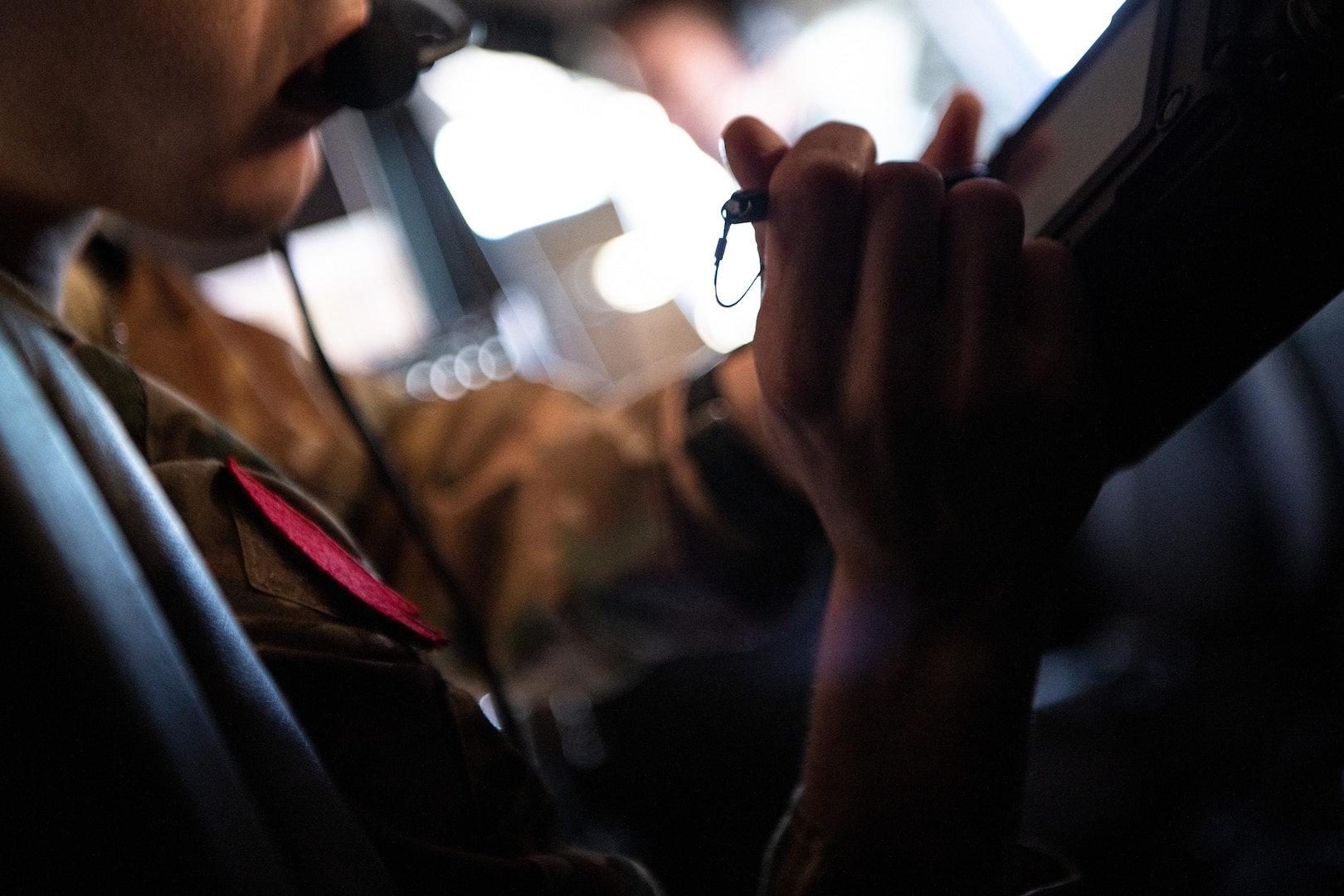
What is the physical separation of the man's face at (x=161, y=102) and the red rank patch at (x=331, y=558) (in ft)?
0.47

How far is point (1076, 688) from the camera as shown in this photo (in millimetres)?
702

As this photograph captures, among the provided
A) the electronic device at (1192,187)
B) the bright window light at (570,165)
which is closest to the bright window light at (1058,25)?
the electronic device at (1192,187)

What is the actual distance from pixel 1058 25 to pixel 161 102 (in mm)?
567

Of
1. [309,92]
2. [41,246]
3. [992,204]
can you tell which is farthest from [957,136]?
[41,246]

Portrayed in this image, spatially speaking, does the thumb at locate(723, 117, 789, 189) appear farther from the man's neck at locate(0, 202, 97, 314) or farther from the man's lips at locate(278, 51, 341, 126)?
the man's neck at locate(0, 202, 97, 314)

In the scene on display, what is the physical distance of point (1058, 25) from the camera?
59 cm

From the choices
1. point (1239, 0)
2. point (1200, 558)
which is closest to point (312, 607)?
point (1239, 0)

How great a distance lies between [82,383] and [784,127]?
3.97 ft

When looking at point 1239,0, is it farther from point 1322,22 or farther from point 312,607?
point 312,607

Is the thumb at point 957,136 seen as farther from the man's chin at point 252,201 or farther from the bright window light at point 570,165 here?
the bright window light at point 570,165

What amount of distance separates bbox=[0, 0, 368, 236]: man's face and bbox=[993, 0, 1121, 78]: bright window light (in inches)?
12.4

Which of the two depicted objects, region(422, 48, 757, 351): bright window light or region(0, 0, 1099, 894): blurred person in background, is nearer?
region(0, 0, 1099, 894): blurred person in background

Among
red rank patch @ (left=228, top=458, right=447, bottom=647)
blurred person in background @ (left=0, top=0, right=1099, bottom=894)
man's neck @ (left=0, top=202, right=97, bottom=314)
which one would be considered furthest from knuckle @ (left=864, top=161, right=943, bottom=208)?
man's neck @ (left=0, top=202, right=97, bottom=314)

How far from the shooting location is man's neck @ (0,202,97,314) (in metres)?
0.39
